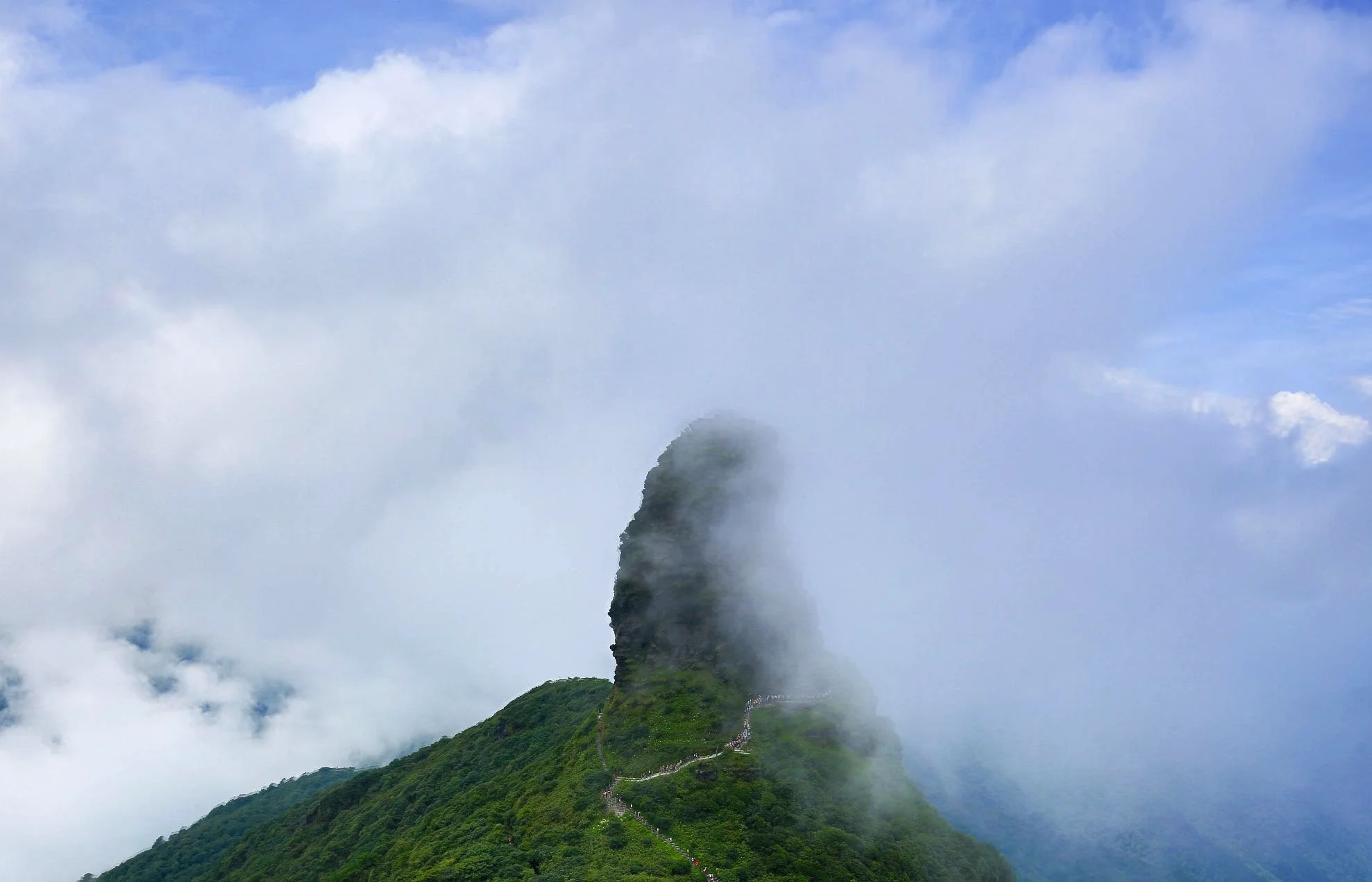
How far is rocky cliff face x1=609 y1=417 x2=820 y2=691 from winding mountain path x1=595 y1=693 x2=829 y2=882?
7.47 feet

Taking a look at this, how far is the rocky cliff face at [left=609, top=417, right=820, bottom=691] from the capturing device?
350 feet

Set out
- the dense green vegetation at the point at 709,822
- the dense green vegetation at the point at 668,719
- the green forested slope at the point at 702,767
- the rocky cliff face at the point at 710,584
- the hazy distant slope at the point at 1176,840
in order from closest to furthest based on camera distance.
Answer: the dense green vegetation at the point at 709,822 → the green forested slope at the point at 702,767 → the dense green vegetation at the point at 668,719 → the rocky cliff face at the point at 710,584 → the hazy distant slope at the point at 1176,840

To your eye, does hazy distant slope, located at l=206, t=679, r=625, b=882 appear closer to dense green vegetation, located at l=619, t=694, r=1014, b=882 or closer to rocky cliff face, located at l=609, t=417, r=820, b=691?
dense green vegetation, located at l=619, t=694, r=1014, b=882

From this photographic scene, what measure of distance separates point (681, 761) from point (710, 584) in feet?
79.1

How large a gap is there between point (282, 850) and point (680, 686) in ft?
311

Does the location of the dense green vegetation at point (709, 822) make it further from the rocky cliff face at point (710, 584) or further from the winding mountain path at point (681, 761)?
the rocky cliff face at point (710, 584)

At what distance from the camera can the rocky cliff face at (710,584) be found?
350 feet

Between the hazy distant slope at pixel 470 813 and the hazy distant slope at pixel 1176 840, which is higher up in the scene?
the hazy distant slope at pixel 470 813

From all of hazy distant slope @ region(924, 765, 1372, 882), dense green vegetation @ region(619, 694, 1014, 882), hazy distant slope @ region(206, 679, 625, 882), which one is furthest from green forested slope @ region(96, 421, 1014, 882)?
hazy distant slope @ region(924, 765, 1372, 882)

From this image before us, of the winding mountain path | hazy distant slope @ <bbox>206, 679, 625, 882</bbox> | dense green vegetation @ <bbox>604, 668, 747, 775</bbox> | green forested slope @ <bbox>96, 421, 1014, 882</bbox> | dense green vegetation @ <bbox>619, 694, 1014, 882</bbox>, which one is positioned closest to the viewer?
dense green vegetation @ <bbox>619, 694, 1014, 882</bbox>

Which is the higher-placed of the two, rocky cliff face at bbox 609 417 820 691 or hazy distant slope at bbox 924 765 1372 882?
rocky cliff face at bbox 609 417 820 691

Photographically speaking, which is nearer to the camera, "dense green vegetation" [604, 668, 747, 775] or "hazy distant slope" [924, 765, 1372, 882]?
"dense green vegetation" [604, 668, 747, 775]

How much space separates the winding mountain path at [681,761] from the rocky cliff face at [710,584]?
2.28m

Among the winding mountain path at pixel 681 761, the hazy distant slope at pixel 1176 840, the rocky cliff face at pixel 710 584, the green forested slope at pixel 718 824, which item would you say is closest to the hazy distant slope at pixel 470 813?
the green forested slope at pixel 718 824
